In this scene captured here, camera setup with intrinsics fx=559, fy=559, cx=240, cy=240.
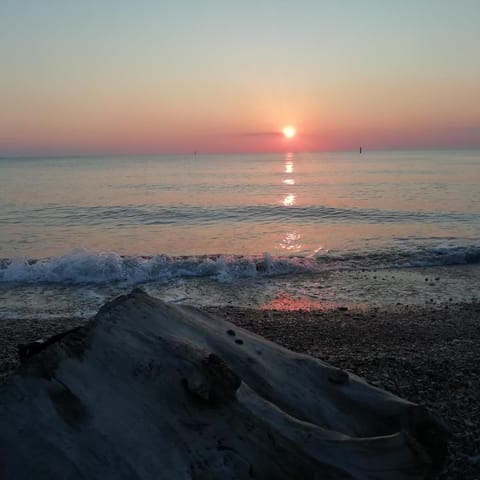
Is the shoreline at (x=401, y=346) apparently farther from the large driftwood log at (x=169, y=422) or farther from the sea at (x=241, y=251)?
the large driftwood log at (x=169, y=422)

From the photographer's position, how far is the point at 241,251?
1889 cm

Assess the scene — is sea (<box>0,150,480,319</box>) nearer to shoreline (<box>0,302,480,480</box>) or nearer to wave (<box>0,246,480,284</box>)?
wave (<box>0,246,480,284</box>)

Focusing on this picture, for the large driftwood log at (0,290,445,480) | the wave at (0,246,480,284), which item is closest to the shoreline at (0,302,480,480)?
the large driftwood log at (0,290,445,480)

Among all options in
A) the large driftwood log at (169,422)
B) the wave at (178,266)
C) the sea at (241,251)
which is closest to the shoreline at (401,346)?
the sea at (241,251)

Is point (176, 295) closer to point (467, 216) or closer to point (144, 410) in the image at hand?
point (144, 410)

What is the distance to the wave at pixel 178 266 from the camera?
1443 centimetres

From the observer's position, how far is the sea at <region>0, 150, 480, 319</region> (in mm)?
12430

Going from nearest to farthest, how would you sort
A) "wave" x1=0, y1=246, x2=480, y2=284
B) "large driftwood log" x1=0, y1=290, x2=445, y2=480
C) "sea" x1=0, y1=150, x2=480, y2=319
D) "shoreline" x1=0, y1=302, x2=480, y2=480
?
"large driftwood log" x1=0, y1=290, x2=445, y2=480, "shoreline" x1=0, y1=302, x2=480, y2=480, "sea" x1=0, y1=150, x2=480, y2=319, "wave" x1=0, y1=246, x2=480, y2=284

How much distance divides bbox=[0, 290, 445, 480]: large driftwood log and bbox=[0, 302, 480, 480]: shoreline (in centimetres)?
137

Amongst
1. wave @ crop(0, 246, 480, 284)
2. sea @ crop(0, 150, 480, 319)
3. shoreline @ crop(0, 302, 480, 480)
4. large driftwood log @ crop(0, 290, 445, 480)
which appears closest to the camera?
large driftwood log @ crop(0, 290, 445, 480)

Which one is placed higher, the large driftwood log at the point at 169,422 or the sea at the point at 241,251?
the large driftwood log at the point at 169,422

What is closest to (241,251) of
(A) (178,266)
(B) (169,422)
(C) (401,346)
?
(A) (178,266)

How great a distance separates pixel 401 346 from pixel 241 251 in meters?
11.2

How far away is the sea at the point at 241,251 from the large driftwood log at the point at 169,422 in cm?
768
